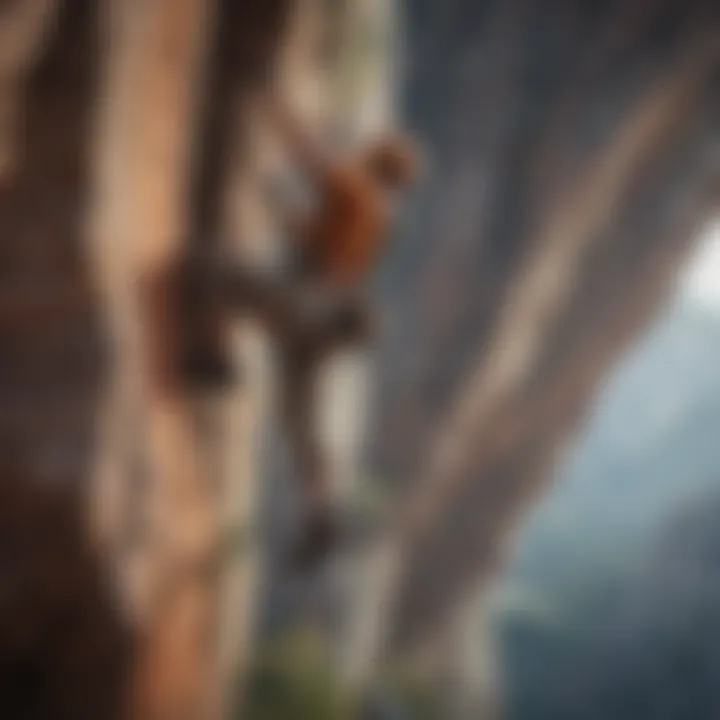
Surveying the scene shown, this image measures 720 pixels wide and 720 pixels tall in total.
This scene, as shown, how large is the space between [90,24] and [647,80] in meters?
1.20

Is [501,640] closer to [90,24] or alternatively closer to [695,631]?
[695,631]

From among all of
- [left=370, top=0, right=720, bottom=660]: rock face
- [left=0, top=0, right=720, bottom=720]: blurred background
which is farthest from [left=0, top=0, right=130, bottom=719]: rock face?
[left=370, top=0, right=720, bottom=660]: rock face

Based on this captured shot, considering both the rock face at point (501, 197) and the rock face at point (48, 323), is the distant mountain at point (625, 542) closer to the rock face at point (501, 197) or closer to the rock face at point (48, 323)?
the rock face at point (501, 197)

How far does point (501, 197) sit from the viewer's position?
206cm

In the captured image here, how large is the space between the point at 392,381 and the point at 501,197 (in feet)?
0.95

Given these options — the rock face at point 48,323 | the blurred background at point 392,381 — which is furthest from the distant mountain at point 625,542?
the rock face at point 48,323

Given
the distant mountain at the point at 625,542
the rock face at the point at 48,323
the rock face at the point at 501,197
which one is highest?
the rock face at the point at 501,197

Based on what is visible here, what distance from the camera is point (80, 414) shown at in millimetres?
1043

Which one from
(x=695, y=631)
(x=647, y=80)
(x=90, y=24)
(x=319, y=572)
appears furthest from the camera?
(x=647, y=80)

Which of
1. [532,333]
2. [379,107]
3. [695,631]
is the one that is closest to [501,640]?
[695,631]

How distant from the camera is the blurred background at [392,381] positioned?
1048 mm

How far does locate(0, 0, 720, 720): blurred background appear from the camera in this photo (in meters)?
1.05

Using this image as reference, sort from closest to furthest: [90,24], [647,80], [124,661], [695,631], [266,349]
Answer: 1. [90,24]
2. [124,661]
3. [266,349]
4. [695,631]
5. [647,80]

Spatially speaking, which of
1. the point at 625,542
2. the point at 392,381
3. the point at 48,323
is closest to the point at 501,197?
the point at 392,381
